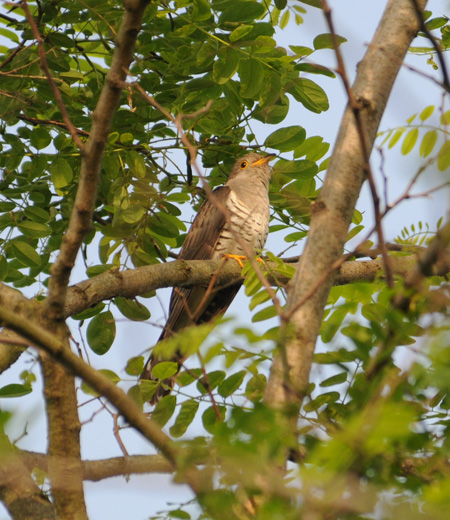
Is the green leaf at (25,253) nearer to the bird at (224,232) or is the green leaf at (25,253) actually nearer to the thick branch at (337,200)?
the bird at (224,232)

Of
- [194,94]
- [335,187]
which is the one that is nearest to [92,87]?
[194,94]

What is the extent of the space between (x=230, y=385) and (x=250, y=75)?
5.85 feet

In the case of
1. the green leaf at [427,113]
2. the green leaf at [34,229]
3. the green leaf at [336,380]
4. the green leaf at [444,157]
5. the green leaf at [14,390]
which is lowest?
the green leaf at [336,380]

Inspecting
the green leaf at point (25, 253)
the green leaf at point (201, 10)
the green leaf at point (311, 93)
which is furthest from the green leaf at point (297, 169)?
the green leaf at point (25, 253)

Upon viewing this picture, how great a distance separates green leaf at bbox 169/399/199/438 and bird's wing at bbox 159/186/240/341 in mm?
2261

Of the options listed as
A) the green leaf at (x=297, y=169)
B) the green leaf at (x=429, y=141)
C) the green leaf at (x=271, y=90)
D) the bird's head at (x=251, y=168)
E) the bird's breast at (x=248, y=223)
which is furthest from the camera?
the bird's head at (x=251, y=168)

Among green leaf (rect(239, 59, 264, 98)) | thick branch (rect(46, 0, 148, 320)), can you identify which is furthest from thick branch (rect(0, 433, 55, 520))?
green leaf (rect(239, 59, 264, 98))

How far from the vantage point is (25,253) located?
392cm

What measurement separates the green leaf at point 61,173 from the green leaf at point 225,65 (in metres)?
0.93

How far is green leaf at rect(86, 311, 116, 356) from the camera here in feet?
12.9

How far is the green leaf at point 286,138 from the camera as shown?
4.27m

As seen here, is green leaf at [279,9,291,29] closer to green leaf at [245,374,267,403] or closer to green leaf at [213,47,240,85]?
green leaf at [213,47,240,85]

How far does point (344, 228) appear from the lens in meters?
1.98

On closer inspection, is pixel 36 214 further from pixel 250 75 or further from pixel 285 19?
pixel 285 19
